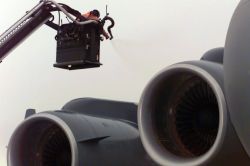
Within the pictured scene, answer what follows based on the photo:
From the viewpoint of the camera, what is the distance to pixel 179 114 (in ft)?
6.48

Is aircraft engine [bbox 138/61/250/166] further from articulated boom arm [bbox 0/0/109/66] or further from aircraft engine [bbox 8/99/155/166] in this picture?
articulated boom arm [bbox 0/0/109/66]

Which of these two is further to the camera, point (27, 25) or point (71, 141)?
point (27, 25)

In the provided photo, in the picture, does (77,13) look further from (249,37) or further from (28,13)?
(249,37)

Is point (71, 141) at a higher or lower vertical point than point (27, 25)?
lower

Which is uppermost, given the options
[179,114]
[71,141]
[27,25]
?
[27,25]

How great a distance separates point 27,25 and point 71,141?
2390 mm

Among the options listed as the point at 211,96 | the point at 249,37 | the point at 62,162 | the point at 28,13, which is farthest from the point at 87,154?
the point at 28,13

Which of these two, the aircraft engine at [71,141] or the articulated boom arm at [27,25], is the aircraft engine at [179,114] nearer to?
the aircraft engine at [71,141]

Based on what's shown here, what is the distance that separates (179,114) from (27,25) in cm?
261

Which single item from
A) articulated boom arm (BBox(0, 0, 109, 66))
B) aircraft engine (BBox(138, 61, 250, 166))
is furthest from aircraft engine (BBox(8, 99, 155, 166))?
articulated boom arm (BBox(0, 0, 109, 66))

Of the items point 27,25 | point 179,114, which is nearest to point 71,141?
point 179,114

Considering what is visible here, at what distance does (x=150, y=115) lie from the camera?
74.9 inches

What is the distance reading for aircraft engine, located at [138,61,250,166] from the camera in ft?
5.79

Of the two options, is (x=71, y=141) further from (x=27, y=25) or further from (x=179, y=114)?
(x=27, y=25)
